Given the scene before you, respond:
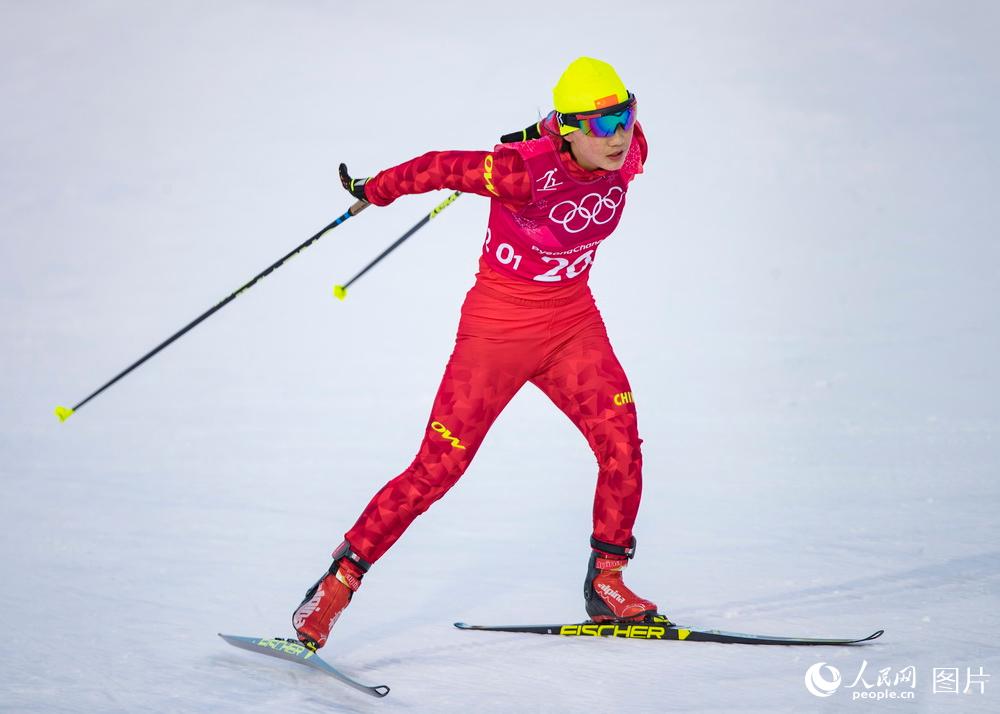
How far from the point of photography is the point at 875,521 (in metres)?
4.07

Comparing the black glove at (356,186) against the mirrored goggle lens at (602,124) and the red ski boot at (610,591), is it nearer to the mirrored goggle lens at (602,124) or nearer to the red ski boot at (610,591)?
the mirrored goggle lens at (602,124)

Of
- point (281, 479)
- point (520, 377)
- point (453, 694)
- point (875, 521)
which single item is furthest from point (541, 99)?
point (453, 694)

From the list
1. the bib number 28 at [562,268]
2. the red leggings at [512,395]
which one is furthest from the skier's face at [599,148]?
the red leggings at [512,395]

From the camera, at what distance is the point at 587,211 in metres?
2.97

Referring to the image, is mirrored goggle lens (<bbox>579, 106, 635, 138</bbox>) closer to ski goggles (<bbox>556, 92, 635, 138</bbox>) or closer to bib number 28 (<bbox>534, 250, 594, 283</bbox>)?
ski goggles (<bbox>556, 92, 635, 138</bbox>)

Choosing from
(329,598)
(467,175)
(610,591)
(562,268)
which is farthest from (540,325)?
(329,598)

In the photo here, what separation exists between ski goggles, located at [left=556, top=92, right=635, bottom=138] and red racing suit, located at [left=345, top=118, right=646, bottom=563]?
7cm

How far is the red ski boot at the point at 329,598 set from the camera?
300 centimetres

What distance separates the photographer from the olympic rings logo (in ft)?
9.66

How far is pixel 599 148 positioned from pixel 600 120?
0.21 feet

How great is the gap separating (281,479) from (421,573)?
1.12 metres

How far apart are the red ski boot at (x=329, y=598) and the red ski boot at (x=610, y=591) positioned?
61cm

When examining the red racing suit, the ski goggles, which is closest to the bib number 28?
the red racing suit

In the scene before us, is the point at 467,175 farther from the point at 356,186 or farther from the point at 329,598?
the point at 329,598
